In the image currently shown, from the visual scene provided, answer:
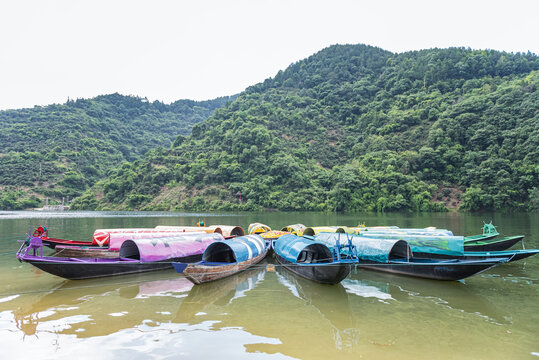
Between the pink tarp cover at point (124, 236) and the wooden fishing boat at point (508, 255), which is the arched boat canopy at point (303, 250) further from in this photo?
the wooden fishing boat at point (508, 255)

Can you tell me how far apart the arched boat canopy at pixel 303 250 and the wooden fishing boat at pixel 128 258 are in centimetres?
410

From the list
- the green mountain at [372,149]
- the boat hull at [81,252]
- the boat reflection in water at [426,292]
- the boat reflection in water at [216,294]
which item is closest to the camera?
the boat reflection in water at [216,294]

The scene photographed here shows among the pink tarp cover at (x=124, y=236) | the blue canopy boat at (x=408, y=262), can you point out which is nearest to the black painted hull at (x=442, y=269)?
the blue canopy boat at (x=408, y=262)

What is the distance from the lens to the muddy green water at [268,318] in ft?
23.7

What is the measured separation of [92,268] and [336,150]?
358 feet

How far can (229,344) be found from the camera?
7516 mm

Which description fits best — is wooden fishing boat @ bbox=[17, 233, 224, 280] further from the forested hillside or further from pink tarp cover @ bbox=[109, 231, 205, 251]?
the forested hillside

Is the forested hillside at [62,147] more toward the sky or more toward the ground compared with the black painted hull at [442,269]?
more toward the sky

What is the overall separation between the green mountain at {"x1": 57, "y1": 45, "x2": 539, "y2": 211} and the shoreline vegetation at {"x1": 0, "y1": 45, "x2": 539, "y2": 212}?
1.22 ft

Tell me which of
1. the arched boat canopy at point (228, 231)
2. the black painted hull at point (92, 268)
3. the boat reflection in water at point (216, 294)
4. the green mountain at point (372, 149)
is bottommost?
the boat reflection in water at point (216, 294)

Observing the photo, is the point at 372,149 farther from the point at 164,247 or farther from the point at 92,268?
the point at 92,268

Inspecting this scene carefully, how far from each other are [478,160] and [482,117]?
15.4 meters

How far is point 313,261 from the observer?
15.3m

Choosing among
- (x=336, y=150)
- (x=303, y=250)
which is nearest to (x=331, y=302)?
(x=303, y=250)
